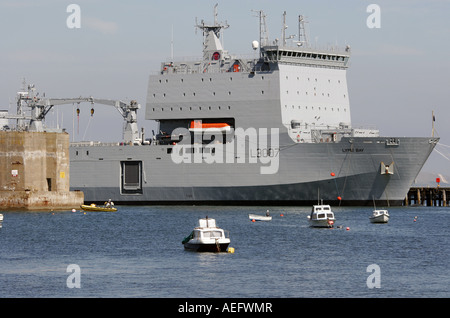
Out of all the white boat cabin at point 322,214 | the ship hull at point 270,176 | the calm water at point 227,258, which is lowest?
the calm water at point 227,258

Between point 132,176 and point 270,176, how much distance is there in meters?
12.5

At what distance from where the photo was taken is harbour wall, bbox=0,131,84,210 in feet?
209

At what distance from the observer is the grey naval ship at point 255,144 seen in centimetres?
6462

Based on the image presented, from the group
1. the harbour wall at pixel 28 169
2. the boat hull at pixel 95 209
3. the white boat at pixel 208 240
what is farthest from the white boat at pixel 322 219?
the boat hull at pixel 95 209

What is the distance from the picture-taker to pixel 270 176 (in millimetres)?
67250

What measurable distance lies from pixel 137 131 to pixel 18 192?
17.1 m

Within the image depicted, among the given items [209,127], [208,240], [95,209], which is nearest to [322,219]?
[208,240]

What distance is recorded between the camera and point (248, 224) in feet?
182

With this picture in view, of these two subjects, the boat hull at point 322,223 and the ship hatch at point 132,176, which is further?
the ship hatch at point 132,176

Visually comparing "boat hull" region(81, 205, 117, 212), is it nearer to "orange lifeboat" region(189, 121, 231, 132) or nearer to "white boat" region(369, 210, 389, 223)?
"orange lifeboat" region(189, 121, 231, 132)

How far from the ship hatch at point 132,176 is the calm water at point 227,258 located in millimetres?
13285

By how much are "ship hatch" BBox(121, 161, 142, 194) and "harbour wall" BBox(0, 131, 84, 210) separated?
28.8 feet

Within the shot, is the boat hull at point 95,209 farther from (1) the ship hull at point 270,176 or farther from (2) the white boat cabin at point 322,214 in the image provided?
(2) the white boat cabin at point 322,214
